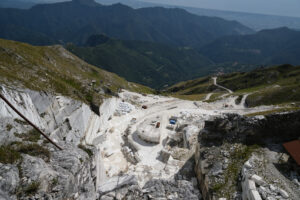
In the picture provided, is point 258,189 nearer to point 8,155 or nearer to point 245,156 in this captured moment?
point 245,156

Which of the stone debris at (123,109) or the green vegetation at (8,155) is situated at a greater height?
the stone debris at (123,109)

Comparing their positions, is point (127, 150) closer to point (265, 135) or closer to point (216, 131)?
point (216, 131)

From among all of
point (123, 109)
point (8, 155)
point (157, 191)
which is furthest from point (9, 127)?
point (123, 109)

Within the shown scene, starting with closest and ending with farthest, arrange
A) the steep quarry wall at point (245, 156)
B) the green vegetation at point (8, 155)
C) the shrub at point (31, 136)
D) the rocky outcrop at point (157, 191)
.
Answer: the green vegetation at point (8, 155) → the shrub at point (31, 136) → the steep quarry wall at point (245, 156) → the rocky outcrop at point (157, 191)

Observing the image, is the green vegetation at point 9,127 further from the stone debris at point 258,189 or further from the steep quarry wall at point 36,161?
the stone debris at point 258,189

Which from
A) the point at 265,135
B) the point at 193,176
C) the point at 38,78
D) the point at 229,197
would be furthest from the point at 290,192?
the point at 38,78

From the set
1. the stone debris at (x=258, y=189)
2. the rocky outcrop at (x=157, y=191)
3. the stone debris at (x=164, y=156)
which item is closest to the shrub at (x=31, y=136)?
the rocky outcrop at (x=157, y=191)
